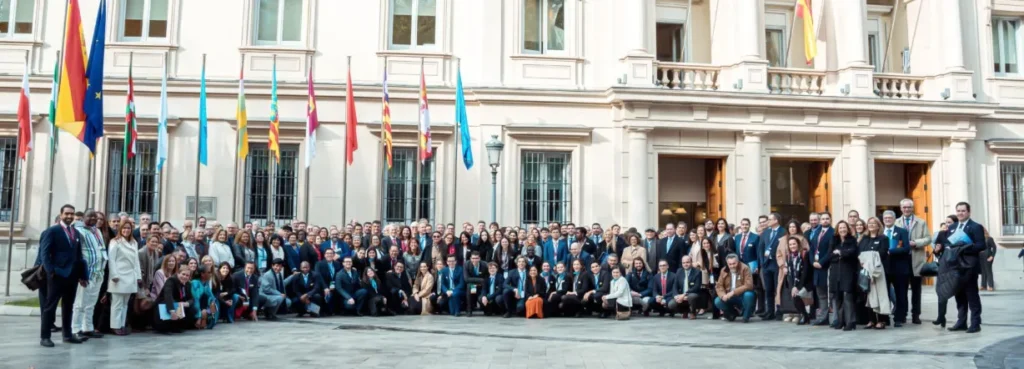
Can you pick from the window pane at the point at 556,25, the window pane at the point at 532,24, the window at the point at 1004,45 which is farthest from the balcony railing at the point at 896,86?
the window pane at the point at 532,24

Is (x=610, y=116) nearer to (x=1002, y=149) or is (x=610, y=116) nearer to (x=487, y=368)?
(x=1002, y=149)

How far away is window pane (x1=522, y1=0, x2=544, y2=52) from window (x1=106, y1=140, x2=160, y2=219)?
9.17 meters

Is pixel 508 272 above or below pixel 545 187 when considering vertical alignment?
below

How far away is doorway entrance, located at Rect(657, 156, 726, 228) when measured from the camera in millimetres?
22453

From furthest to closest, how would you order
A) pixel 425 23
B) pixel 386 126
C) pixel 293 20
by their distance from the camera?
1. pixel 425 23
2. pixel 293 20
3. pixel 386 126

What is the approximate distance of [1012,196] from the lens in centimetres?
2291

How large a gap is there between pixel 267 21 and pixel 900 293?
49.5 ft

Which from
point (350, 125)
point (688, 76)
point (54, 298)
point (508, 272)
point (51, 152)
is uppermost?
point (688, 76)

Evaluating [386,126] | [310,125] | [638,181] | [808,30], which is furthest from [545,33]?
[808,30]

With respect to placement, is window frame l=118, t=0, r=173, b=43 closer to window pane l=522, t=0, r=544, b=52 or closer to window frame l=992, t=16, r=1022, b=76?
window pane l=522, t=0, r=544, b=52

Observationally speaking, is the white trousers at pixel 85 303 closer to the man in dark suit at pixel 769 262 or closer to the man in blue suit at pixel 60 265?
the man in blue suit at pixel 60 265

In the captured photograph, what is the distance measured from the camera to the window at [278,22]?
67.8ft

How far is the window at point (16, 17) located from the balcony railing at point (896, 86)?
Result: 2061 cm

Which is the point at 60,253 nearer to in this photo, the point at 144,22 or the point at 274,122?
the point at 274,122
